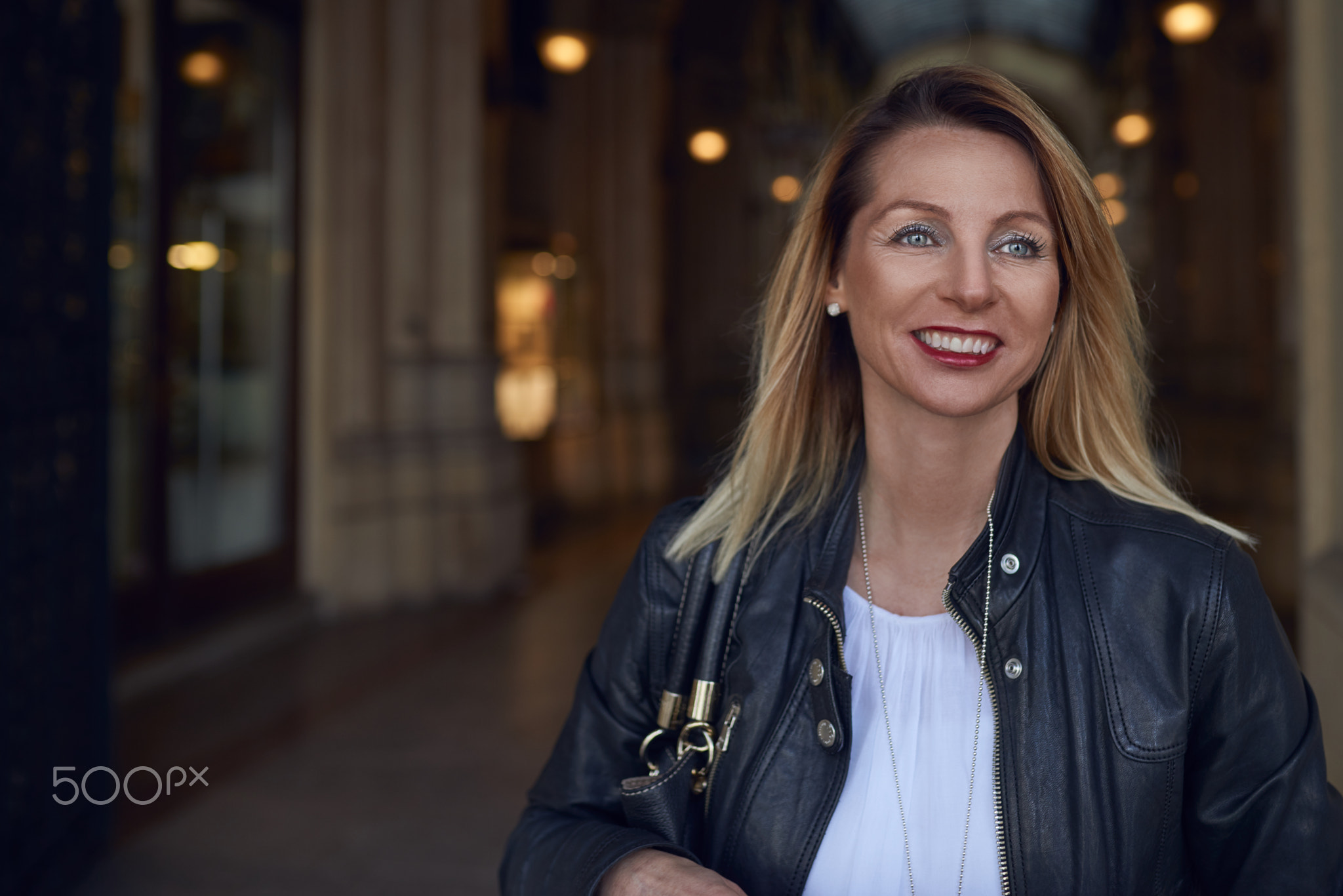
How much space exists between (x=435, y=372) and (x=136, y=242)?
8.14ft

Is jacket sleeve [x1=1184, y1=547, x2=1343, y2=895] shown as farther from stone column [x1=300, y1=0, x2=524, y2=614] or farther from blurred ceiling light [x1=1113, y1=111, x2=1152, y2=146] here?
blurred ceiling light [x1=1113, y1=111, x2=1152, y2=146]

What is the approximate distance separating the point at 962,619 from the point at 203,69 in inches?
247

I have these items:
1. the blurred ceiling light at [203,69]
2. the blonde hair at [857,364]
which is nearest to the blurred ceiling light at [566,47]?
the blurred ceiling light at [203,69]

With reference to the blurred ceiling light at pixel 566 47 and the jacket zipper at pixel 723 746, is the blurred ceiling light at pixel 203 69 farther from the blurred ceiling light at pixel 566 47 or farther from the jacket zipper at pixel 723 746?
the jacket zipper at pixel 723 746

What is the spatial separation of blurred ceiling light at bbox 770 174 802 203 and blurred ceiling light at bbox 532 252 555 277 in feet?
22.8

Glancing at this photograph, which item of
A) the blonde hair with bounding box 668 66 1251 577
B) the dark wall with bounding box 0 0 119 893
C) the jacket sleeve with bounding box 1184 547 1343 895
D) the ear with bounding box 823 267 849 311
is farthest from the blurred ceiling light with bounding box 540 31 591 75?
the jacket sleeve with bounding box 1184 547 1343 895

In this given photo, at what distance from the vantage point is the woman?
1414mm

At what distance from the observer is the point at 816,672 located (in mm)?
1562

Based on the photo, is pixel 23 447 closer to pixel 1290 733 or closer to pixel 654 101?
pixel 1290 733

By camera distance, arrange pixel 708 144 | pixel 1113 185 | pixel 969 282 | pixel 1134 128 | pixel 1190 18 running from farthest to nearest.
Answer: pixel 1113 185
pixel 708 144
pixel 1134 128
pixel 1190 18
pixel 969 282

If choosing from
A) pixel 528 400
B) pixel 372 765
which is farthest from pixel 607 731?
pixel 528 400

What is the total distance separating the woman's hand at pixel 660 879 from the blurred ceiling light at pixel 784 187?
17.6 meters

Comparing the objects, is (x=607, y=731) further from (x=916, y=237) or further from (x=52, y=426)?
(x=52, y=426)

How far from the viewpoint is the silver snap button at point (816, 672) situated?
1.55 meters
